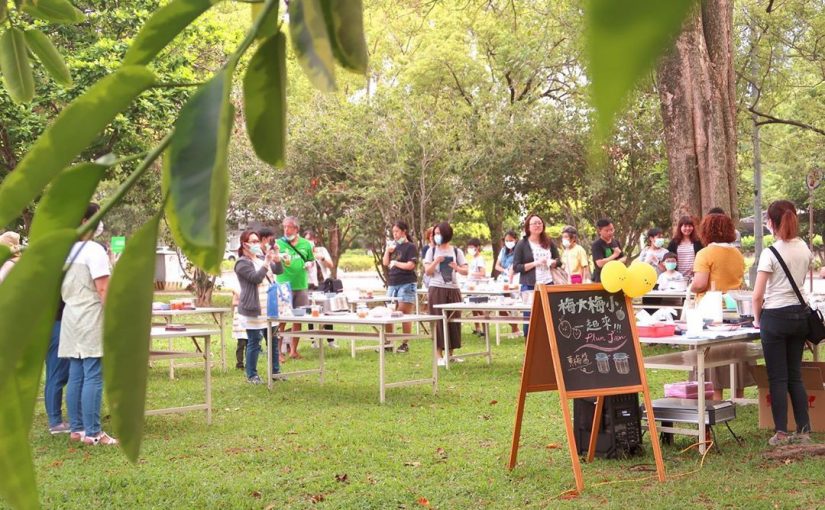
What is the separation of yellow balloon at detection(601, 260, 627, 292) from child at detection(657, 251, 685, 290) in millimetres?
6683

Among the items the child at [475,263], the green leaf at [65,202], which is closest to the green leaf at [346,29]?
the green leaf at [65,202]

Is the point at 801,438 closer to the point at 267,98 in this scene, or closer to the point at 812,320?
the point at 812,320

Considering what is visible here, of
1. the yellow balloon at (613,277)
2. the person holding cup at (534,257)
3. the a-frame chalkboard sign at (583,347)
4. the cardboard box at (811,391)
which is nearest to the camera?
the a-frame chalkboard sign at (583,347)

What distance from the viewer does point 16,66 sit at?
3.61 feet

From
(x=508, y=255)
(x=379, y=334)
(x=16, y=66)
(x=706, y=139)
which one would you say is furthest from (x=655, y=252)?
(x=16, y=66)

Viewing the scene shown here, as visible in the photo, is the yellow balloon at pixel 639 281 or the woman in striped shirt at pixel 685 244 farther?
the woman in striped shirt at pixel 685 244

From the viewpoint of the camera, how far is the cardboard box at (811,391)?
7895 mm

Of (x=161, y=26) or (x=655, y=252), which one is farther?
(x=655, y=252)

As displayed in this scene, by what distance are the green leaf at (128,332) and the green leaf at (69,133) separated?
50mm

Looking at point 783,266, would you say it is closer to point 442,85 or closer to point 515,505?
point 515,505

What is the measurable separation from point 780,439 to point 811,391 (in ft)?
2.32

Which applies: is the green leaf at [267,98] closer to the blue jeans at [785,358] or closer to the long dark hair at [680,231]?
the blue jeans at [785,358]

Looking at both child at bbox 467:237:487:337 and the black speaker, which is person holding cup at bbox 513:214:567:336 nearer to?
child at bbox 467:237:487:337

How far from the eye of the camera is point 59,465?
7418mm
